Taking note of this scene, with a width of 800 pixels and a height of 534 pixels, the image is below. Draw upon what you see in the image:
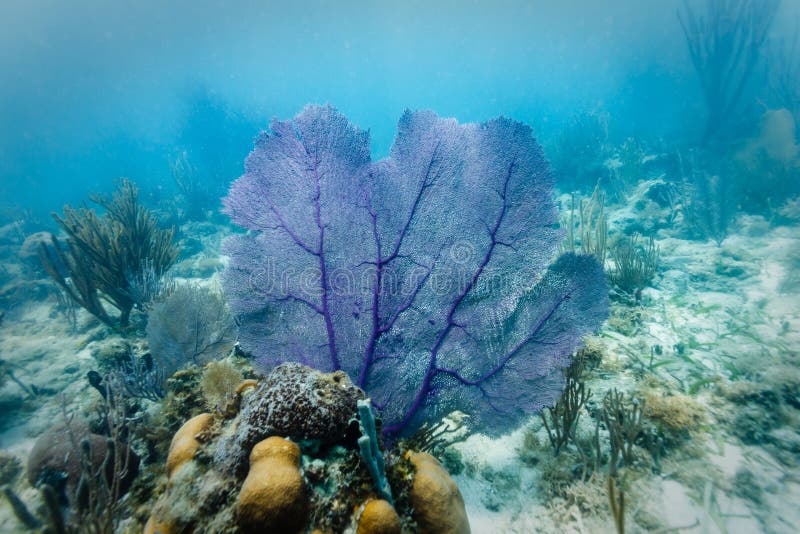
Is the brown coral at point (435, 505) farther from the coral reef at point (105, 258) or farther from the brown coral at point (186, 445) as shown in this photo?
the coral reef at point (105, 258)

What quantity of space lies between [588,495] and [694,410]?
4.89 feet

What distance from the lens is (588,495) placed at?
259 centimetres

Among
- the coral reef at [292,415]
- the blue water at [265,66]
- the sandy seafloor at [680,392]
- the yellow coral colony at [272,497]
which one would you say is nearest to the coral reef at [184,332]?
the sandy seafloor at [680,392]

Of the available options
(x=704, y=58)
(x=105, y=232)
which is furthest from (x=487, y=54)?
(x=105, y=232)

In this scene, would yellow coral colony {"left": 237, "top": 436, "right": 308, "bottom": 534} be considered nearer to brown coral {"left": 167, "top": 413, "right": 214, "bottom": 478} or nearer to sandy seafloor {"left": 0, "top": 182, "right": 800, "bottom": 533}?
brown coral {"left": 167, "top": 413, "right": 214, "bottom": 478}

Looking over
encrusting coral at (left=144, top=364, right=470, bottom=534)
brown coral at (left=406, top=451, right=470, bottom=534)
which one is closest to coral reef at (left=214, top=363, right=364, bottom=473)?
encrusting coral at (left=144, top=364, right=470, bottom=534)

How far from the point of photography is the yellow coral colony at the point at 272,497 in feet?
4.43

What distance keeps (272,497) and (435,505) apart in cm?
96

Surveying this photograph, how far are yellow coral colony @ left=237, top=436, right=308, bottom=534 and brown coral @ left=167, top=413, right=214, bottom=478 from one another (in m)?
0.59

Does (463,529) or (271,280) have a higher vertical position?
(271,280)

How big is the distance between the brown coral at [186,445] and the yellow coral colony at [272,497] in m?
0.59

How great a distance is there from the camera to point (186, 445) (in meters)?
1.85

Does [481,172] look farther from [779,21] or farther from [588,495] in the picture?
[779,21]

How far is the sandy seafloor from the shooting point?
2494mm
